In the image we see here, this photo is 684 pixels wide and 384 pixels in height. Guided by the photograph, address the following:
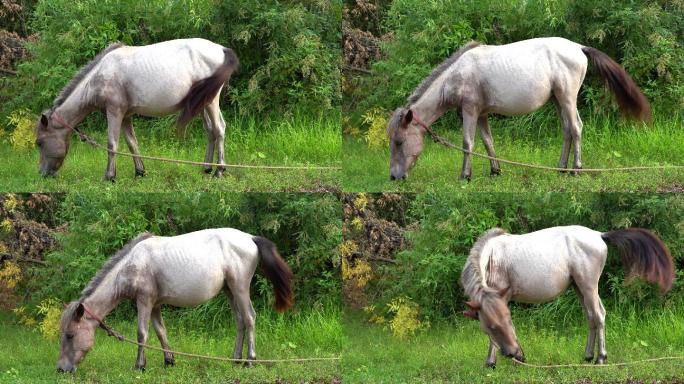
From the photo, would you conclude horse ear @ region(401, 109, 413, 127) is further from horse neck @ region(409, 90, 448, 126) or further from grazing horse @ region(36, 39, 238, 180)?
grazing horse @ region(36, 39, 238, 180)

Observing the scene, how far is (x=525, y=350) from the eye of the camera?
33.4 feet

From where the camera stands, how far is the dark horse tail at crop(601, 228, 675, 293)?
32.1 ft

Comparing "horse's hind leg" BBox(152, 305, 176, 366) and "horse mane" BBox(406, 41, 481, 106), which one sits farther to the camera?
"horse mane" BBox(406, 41, 481, 106)

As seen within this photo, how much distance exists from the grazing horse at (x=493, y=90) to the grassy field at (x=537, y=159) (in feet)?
0.68

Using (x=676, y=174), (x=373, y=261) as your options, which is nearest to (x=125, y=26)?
(x=373, y=261)

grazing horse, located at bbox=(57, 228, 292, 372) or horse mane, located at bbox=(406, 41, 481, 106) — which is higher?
horse mane, located at bbox=(406, 41, 481, 106)

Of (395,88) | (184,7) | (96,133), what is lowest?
(96,133)

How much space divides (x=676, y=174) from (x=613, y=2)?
2157mm

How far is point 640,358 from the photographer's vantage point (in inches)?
394

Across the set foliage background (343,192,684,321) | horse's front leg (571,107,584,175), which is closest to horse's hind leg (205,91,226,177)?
→ foliage background (343,192,684,321)

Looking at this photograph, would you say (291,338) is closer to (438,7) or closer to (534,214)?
(534,214)

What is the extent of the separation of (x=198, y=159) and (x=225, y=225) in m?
0.87

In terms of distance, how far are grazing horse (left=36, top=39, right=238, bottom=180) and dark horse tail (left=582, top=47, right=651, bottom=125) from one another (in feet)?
12.2

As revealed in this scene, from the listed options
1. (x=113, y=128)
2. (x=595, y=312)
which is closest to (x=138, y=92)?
(x=113, y=128)
